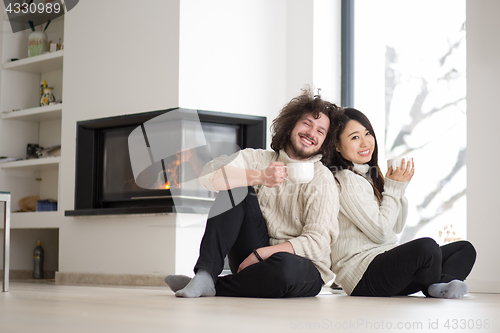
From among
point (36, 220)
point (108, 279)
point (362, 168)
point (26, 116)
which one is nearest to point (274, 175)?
point (362, 168)

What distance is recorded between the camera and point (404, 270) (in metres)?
1.90

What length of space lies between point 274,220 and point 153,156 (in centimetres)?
186

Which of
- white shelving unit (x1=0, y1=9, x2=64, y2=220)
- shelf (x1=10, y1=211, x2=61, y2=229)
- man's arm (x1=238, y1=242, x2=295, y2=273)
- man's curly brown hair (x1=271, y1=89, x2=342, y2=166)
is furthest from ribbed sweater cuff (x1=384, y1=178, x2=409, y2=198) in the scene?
white shelving unit (x1=0, y1=9, x2=64, y2=220)

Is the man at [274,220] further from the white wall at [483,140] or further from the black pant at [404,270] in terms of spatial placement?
the white wall at [483,140]

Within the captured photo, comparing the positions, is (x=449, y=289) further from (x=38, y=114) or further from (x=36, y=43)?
(x=36, y=43)

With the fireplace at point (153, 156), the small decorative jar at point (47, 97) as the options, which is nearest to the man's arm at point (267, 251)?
the fireplace at point (153, 156)

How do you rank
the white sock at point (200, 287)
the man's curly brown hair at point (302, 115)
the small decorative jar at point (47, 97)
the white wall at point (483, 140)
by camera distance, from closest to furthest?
the white sock at point (200, 287), the man's curly brown hair at point (302, 115), the white wall at point (483, 140), the small decorative jar at point (47, 97)

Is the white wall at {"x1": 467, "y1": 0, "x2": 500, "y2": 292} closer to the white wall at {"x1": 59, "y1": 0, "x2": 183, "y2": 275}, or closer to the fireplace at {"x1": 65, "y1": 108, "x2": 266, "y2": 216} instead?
the fireplace at {"x1": 65, "y1": 108, "x2": 266, "y2": 216}

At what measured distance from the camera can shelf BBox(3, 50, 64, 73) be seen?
4.23m

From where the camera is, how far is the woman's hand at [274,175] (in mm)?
1789

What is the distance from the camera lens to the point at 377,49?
3959mm

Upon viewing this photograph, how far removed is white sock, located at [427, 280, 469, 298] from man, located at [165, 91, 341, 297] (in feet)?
1.25

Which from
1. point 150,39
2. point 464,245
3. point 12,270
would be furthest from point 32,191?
point 464,245

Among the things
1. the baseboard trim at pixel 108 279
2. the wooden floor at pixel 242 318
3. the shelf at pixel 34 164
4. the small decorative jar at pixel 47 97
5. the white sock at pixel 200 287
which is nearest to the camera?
the wooden floor at pixel 242 318
